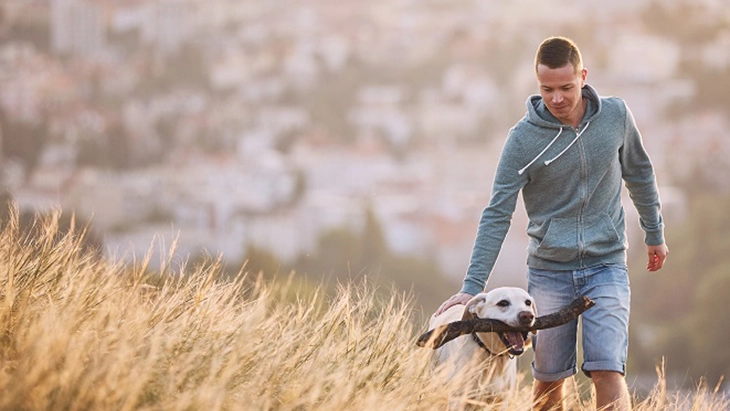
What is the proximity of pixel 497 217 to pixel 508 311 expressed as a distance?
1.10ft

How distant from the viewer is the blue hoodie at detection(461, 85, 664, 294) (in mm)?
3088

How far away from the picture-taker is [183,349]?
2619mm

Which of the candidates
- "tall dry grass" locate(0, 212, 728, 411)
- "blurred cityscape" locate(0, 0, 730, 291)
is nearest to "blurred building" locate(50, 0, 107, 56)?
"blurred cityscape" locate(0, 0, 730, 291)

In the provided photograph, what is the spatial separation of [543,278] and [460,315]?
279 millimetres

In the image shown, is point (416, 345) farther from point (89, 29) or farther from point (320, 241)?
Answer: point (89, 29)

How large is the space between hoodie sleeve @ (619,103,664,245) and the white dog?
1.61 feet

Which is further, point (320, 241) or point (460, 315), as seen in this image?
point (320, 241)

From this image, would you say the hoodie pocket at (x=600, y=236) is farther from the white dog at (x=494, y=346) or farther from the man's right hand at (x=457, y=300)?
the man's right hand at (x=457, y=300)

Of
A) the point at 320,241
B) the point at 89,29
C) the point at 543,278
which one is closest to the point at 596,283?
the point at 543,278

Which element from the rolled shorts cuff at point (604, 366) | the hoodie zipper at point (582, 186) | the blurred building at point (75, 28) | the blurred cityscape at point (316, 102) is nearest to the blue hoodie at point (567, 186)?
the hoodie zipper at point (582, 186)

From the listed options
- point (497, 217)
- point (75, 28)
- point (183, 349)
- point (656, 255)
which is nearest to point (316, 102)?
point (75, 28)

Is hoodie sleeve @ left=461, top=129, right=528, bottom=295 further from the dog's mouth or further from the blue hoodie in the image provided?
the dog's mouth

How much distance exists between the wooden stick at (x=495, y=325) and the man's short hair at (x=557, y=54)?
25.3 inches

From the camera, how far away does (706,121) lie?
93.6 m
